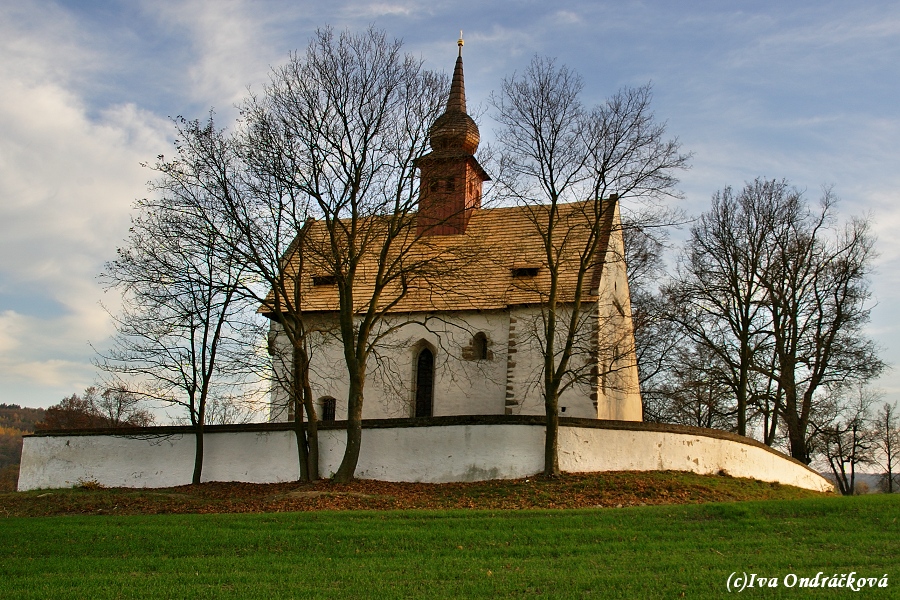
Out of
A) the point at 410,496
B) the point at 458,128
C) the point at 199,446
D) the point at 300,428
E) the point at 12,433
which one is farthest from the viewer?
the point at 12,433

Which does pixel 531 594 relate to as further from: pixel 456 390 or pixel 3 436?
pixel 3 436

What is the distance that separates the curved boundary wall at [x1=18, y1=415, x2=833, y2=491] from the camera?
2030 cm

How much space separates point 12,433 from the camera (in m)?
85.9

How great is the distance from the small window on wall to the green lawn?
11.9 meters

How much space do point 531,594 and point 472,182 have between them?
22298mm

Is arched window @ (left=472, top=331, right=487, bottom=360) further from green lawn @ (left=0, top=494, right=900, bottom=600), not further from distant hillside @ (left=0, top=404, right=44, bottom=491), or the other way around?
distant hillside @ (left=0, top=404, right=44, bottom=491)

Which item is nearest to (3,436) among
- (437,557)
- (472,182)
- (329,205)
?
(472,182)

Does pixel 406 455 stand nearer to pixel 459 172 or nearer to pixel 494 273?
pixel 494 273

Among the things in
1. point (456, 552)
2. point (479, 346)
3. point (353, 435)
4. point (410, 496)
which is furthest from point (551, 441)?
point (456, 552)

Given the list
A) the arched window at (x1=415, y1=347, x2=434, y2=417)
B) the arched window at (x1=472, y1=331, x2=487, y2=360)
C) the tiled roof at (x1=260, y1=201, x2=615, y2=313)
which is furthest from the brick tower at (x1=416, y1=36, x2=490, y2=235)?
the arched window at (x1=415, y1=347, x2=434, y2=417)

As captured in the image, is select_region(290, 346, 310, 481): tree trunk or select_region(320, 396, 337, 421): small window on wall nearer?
select_region(290, 346, 310, 481): tree trunk

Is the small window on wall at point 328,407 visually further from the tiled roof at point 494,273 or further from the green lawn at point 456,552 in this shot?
the green lawn at point 456,552

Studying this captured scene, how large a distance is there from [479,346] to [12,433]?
75971 mm

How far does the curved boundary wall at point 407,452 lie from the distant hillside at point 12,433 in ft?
112
